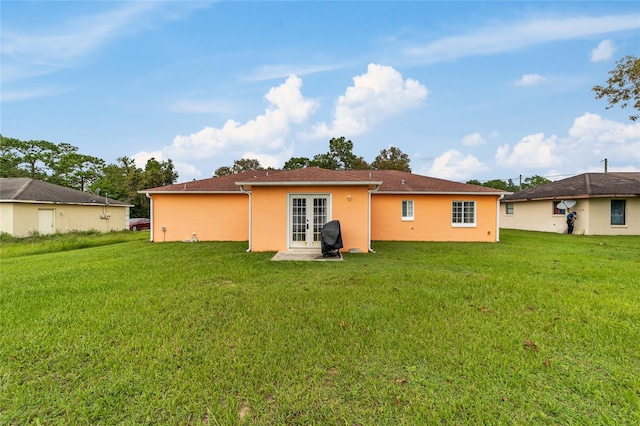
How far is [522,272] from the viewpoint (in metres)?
7.05

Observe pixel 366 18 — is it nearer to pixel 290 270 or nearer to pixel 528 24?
pixel 528 24

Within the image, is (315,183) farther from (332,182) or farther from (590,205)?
(590,205)

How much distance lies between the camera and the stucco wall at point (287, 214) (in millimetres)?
10258

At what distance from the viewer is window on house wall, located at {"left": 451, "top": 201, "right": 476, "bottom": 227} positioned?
14.0 m

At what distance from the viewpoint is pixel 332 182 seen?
9898mm

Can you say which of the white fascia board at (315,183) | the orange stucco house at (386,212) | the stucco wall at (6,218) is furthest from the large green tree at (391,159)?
the stucco wall at (6,218)

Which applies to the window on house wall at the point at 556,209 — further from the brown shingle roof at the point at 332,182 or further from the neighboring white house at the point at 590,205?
the brown shingle roof at the point at 332,182

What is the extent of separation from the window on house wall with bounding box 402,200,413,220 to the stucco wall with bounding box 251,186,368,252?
15.5 ft

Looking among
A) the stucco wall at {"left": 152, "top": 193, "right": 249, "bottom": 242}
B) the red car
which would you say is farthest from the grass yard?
the red car

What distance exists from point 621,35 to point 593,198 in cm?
917

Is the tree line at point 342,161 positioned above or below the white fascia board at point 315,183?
above

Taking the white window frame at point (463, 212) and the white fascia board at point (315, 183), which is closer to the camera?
the white fascia board at point (315, 183)

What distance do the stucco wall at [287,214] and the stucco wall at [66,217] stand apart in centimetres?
1773

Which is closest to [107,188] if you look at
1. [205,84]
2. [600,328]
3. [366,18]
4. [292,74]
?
[205,84]
